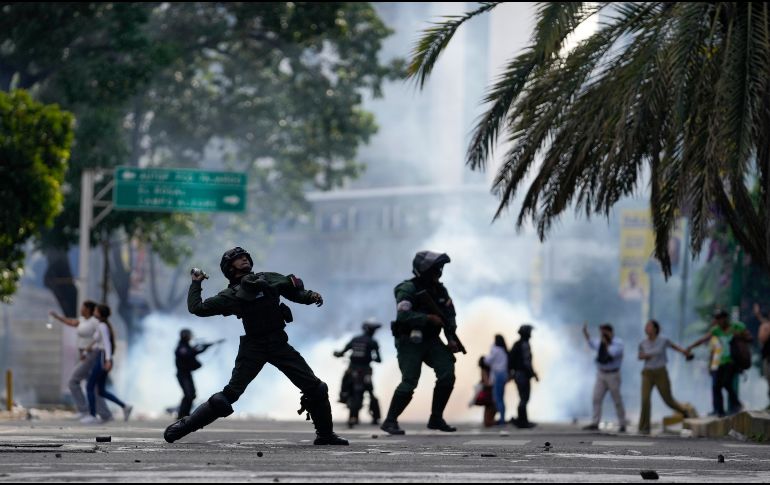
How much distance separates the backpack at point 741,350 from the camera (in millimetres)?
26016

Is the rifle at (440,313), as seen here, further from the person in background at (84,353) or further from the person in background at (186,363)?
the person in background at (186,363)

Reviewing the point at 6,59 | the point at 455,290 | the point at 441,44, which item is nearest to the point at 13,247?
the point at 6,59

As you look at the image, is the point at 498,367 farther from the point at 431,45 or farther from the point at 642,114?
the point at 642,114

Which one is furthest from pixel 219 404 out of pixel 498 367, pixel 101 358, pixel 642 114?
pixel 498 367

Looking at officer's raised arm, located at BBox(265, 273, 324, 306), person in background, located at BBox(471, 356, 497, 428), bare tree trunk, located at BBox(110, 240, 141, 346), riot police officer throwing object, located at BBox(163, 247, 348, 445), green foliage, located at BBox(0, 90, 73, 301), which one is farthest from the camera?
bare tree trunk, located at BBox(110, 240, 141, 346)

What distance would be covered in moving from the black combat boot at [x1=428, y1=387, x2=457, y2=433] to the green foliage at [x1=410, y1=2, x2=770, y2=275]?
3.17 meters

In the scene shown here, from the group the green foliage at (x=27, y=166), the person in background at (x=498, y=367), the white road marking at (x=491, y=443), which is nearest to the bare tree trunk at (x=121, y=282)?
the green foliage at (x=27, y=166)

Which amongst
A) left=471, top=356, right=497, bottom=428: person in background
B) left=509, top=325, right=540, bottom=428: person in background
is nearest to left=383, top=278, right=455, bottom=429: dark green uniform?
left=509, top=325, right=540, bottom=428: person in background

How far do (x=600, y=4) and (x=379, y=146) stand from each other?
101 m

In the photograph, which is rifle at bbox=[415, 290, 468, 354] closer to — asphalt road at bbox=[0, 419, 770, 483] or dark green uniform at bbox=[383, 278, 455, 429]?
dark green uniform at bbox=[383, 278, 455, 429]

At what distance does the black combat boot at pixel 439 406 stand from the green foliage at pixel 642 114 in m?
3.17

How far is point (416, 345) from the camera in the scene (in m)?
17.3

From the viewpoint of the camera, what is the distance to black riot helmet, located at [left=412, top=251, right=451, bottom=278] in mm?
17188

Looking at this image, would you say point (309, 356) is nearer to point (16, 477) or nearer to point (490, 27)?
point (490, 27)
